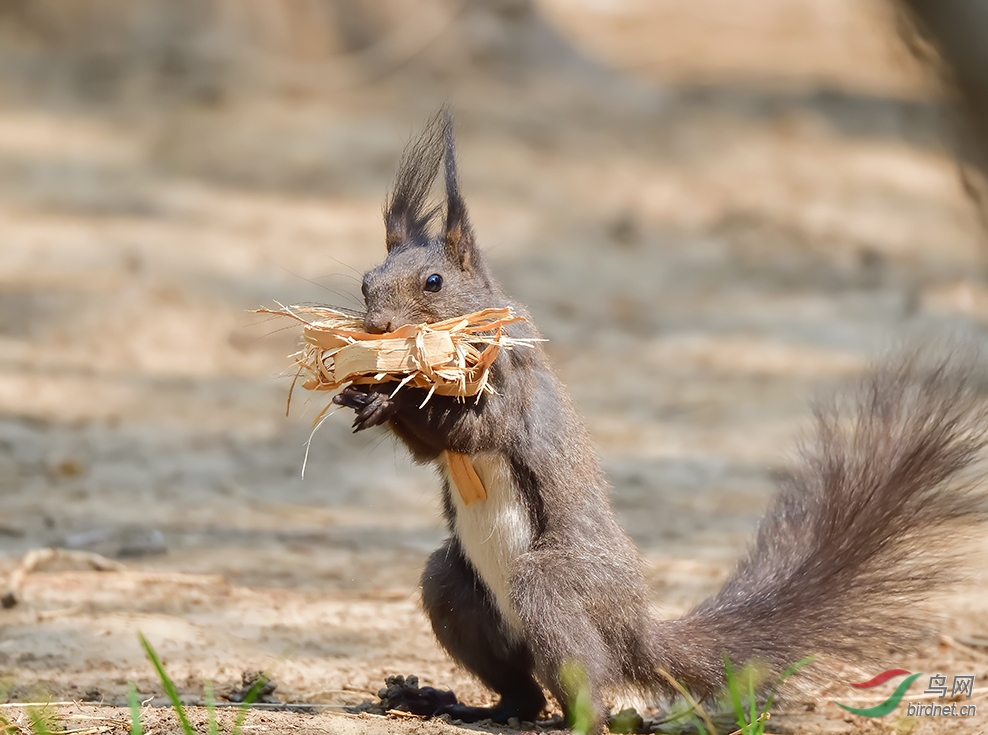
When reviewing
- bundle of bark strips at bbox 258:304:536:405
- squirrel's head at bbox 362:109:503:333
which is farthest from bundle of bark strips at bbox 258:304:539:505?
squirrel's head at bbox 362:109:503:333

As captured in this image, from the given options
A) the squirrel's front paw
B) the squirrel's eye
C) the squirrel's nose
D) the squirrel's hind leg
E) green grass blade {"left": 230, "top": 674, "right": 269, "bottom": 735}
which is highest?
the squirrel's eye

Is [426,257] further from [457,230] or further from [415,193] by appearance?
[415,193]

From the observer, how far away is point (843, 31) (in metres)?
13.8

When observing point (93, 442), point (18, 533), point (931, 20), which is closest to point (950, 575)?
point (931, 20)

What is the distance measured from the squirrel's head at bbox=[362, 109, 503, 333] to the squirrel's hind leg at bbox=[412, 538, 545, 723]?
0.88 meters

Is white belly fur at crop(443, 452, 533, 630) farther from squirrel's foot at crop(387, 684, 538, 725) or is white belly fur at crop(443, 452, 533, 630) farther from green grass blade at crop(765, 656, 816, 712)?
green grass blade at crop(765, 656, 816, 712)

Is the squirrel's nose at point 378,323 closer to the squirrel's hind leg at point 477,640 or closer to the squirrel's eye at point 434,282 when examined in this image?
the squirrel's eye at point 434,282

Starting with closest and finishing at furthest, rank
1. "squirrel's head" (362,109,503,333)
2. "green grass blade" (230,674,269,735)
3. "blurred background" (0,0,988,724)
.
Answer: "green grass blade" (230,674,269,735) < "squirrel's head" (362,109,503,333) < "blurred background" (0,0,988,724)

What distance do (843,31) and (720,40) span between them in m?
1.44

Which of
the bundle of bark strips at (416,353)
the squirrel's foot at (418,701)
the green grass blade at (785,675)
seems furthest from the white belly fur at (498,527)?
the green grass blade at (785,675)

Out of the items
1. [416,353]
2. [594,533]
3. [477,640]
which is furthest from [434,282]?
[477,640]

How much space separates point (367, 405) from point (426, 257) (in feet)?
2.10

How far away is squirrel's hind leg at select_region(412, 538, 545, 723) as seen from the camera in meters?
4.38

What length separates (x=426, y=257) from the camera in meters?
4.43
